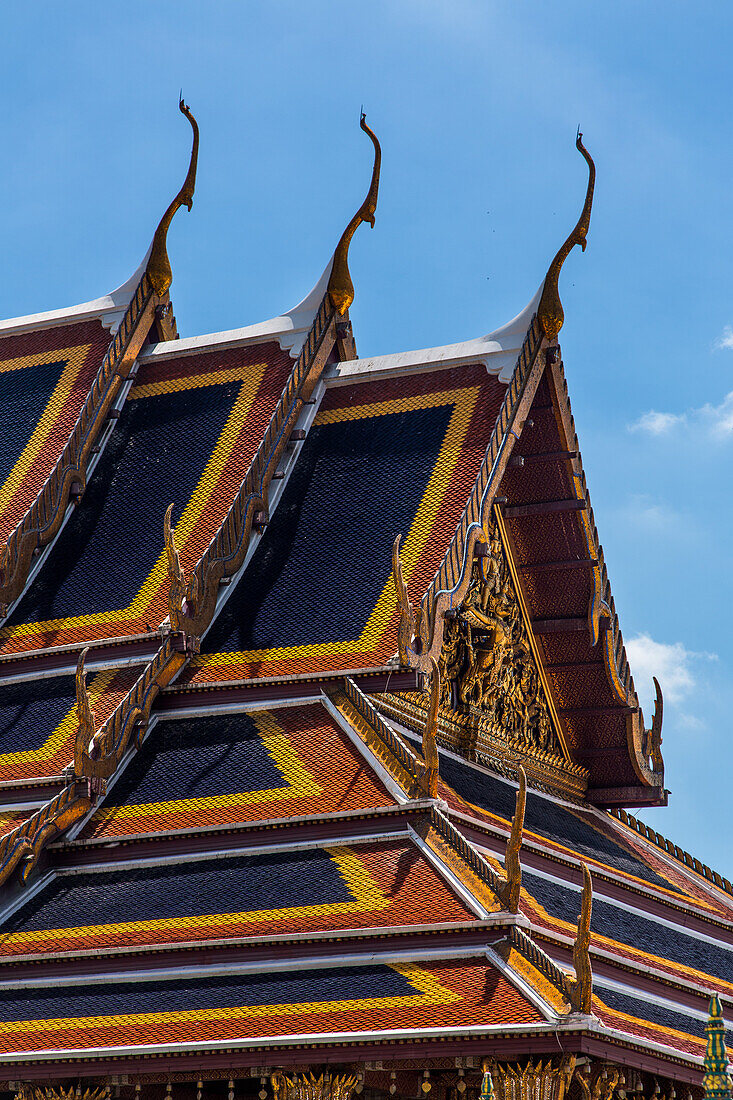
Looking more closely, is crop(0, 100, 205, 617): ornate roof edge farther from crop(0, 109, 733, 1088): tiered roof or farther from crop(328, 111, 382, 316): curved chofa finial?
crop(328, 111, 382, 316): curved chofa finial

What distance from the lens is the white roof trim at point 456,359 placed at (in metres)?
14.7

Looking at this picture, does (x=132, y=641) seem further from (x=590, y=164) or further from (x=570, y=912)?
(x=590, y=164)

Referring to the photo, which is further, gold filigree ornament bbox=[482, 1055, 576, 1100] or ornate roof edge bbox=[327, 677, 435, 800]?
ornate roof edge bbox=[327, 677, 435, 800]

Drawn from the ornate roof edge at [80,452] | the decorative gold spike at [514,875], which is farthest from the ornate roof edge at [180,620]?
the decorative gold spike at [514,875]

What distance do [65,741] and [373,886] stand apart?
3.15 metres

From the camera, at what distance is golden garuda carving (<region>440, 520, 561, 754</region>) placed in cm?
1442

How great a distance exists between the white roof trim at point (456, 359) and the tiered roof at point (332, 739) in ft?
0.10

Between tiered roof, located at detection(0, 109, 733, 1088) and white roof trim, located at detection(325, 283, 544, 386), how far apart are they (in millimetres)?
31

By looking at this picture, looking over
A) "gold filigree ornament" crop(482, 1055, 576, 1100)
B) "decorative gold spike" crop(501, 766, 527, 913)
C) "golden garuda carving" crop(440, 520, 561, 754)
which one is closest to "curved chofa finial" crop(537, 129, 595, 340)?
"golden garuda carving" crop(440, 520, 561, 754)

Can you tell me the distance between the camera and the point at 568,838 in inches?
560

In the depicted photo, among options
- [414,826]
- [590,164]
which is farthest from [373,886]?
[590,164]

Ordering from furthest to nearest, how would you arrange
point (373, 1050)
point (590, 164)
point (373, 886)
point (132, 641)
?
point (590, 164)
point (132, 641)
point (373, 886)
point (373, 1050)

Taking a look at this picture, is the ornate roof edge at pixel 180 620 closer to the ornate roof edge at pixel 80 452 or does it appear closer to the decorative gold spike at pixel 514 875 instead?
the ornate roof edge at pixel 80 452

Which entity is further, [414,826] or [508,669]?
[508,669]
